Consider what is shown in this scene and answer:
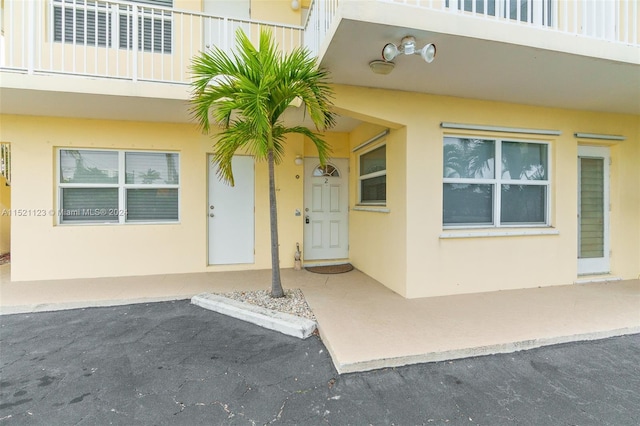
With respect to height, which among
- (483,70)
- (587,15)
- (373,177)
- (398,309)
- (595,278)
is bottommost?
(398,309)

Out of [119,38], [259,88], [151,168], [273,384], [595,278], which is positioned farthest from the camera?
[151,168]

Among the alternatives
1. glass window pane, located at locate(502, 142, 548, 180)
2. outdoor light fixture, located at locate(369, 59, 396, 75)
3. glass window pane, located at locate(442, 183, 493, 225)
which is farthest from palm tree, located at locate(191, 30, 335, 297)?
glass window pane, located at locate(502, 142, 548, 180)

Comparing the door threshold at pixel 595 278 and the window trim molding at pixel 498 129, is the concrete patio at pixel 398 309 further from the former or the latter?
the window trim molding at pixel 498 129

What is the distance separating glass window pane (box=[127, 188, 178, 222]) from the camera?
5199 mm

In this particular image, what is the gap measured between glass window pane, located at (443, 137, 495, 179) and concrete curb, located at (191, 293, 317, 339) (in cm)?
295

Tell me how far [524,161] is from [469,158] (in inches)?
40.3

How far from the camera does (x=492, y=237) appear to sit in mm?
4395

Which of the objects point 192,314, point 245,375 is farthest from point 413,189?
point 192,314

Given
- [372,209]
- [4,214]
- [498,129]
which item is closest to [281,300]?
[372,209]

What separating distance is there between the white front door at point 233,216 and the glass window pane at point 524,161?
4362 mm

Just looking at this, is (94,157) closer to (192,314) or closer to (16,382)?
(192,314)

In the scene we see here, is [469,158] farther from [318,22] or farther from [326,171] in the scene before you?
[318,22]

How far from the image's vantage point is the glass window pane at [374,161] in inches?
196

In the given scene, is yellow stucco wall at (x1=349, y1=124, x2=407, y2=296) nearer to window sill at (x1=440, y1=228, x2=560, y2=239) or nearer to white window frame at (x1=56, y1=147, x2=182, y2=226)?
window sill at (x1=440, y1=228, x2=560, y2=239)
